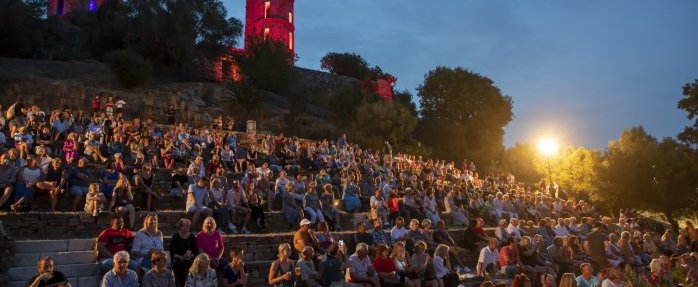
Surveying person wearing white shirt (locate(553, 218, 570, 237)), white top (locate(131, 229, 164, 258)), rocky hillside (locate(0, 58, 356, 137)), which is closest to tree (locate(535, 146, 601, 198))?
rocky hillside (locate(0, 58, 356, 137))

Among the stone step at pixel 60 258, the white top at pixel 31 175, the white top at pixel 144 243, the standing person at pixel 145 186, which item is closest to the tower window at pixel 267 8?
the standing person at pixel 145 186

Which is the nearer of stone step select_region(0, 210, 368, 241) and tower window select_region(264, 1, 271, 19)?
stone step select_region(0, 210, 368, 241)

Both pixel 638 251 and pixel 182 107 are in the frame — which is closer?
pixel 638 251

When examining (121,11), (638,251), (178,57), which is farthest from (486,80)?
(638,251)

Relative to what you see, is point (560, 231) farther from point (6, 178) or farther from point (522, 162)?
point (522, 162)

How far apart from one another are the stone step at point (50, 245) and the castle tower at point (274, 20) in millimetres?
38406

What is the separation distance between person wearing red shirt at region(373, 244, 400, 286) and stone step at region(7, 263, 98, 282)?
4011 mm

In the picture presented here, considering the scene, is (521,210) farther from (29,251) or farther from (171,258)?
(29,251)

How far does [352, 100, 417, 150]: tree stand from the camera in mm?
33750

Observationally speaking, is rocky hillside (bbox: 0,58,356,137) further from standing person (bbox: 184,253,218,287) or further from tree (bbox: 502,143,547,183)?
standing person (bbox: 184,253,218,287)

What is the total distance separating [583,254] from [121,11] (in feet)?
100

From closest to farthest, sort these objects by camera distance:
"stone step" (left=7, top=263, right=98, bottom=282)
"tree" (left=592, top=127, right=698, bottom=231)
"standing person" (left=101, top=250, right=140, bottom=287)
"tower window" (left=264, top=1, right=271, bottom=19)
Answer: "standing person" (left=101, top=250, right=140, bottom=287), "stone step" (left=7, top=263, right=98, bottom=282), "tree" (left=592, top=127, right=698, bottom=231), "tower window" (left=264, top=1, right=271, bottom=19)

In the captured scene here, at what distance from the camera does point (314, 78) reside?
43688 millimetres

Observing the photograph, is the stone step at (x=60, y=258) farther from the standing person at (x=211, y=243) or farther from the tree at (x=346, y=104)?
the tree at (x=346, y=104)
